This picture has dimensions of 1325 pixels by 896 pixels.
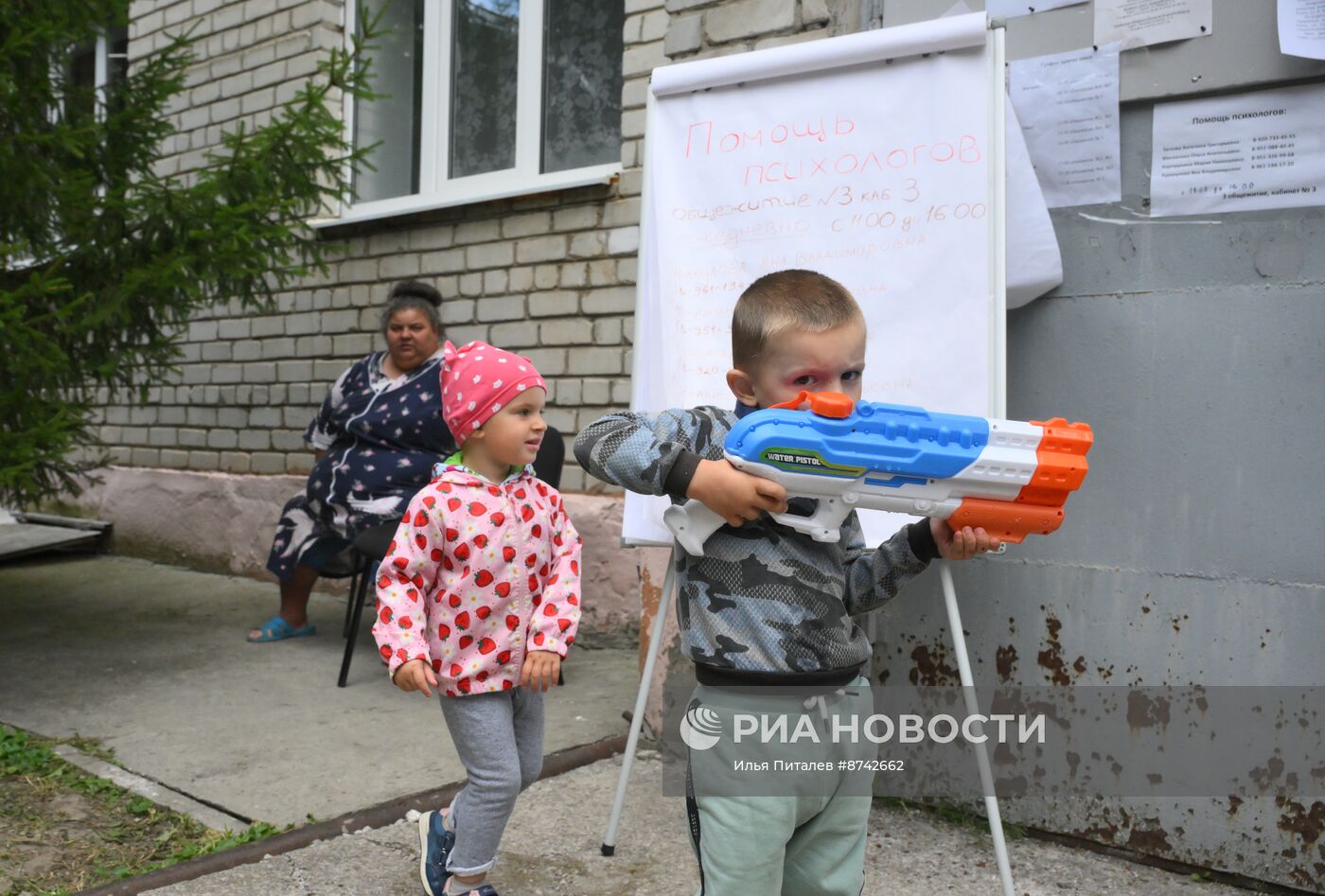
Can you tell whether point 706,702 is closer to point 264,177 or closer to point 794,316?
point 794,316

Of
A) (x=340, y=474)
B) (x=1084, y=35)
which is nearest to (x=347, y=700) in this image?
(x=340, y=474)

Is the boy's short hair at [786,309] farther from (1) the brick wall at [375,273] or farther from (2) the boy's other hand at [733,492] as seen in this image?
(1) the brick wall at [375,273]

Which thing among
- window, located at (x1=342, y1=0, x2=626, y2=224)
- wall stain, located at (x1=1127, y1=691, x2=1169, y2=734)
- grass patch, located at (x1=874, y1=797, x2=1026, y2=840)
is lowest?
grass patch, located at (x1=874, y1=797, x2=1026, y2=840)

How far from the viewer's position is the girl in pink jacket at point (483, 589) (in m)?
2.12

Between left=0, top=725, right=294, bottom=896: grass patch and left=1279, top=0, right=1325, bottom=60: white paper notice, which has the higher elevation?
left=1279, top=0, right=1325, bottom=60: white paper notice

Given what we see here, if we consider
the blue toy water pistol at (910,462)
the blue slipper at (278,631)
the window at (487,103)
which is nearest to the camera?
the blue toy water pistol at (910,462)

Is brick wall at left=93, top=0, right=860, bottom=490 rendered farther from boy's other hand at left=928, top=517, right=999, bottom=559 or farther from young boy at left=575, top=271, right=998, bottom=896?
boy's other hand at left=928, top=517, right=999, bottom=559

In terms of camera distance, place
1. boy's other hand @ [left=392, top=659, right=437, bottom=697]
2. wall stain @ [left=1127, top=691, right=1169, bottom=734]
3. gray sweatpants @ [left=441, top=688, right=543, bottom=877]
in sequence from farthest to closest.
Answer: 1. wall stain @ [left=1127, top=691, right=1169, bottom=734]
2. gray sweatpants @ [left=441, top=688, right=543, bottom=877]
3. boy's other hand @ [left=392, top=659, right=437, bottom=697]

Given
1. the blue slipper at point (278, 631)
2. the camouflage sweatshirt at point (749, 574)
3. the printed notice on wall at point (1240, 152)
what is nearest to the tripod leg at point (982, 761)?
the camouflage sweatshirt at point (749, 574)

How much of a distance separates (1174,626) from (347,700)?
2.69 metres

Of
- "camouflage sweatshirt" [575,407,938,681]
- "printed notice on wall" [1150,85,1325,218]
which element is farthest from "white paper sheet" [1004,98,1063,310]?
"camouflage sweatshirt" [575,407,938,681]

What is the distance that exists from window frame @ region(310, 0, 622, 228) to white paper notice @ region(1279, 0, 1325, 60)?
2738mm

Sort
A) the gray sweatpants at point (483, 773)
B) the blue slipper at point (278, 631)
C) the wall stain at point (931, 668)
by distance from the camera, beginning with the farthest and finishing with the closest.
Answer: the blue slipper at point (278, 631) → the wall stain at point (931, 668) → the gray sweatpants at point (483, 773)

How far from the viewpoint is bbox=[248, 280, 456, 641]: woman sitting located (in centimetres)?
424
